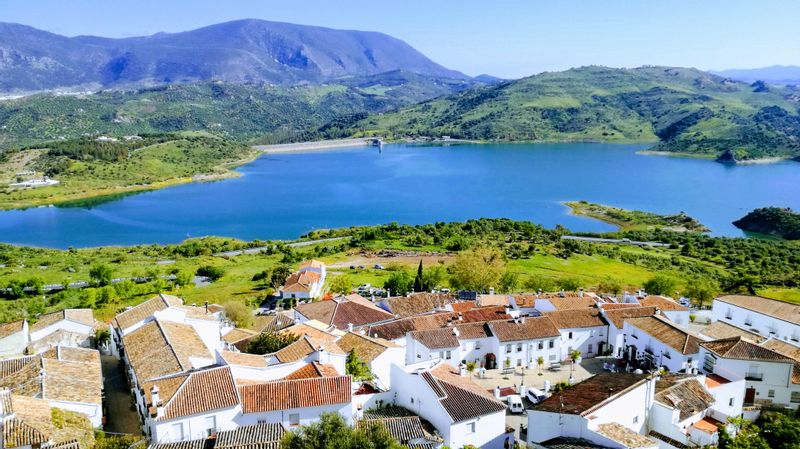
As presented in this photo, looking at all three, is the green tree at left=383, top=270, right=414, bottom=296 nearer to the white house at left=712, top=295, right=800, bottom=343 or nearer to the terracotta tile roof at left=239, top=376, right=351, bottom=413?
the white house at left=712, top=295, right=800, bottom=343

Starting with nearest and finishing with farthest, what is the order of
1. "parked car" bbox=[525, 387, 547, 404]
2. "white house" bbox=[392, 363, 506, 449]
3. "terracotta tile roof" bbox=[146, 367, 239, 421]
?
1. "terracotta tile roof" bbox=[146, 367, 239, 421]
2. "white house" bbox=[392, 363, 506, 449]
3. "parked car" bbox=[525, 387, 547, 404]

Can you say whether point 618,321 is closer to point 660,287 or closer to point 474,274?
point 474,274

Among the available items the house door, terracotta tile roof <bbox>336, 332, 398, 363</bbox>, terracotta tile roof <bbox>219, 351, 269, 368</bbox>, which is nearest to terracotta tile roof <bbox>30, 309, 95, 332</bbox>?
terracotta tile roof <bbox>219, 351, 269, 368</bbox>

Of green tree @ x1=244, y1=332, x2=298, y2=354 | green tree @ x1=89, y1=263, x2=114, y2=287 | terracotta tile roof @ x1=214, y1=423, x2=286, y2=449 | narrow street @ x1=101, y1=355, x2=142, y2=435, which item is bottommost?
green tree @ x1=89, y1=263, x2=114, y2=287

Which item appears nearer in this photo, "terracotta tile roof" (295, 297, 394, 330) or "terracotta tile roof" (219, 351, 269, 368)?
"terracotta tile roof" (219, 351, 269, 368)

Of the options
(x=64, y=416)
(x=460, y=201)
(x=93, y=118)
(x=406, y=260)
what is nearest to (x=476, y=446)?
(x=64, y=416)
